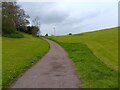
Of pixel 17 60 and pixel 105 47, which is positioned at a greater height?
pixel 105 47

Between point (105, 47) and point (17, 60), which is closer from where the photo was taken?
point (17, 60)

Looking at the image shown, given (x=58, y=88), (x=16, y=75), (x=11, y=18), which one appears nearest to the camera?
(x=58, y=88)

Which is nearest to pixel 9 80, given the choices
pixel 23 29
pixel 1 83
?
pixel 1 83

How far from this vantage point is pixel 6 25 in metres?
74.2

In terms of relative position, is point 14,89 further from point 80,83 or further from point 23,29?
point 23,29

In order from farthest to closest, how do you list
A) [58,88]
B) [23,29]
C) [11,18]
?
[23,29]
[11,18]
[58,88]

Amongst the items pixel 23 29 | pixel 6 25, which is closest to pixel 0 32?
pixel 6 25

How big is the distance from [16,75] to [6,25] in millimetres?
61079

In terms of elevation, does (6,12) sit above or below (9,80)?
above

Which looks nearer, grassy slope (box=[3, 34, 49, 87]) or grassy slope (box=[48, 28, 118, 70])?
grassy slope (box=[3, 34, 49, 87])

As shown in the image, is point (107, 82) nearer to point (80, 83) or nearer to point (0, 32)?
point (80, 83)

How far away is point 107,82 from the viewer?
12000 millimetres

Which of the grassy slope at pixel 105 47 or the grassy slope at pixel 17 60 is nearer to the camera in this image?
the grassy slope at pixel 17 60

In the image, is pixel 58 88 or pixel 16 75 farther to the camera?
pixel 16 75
